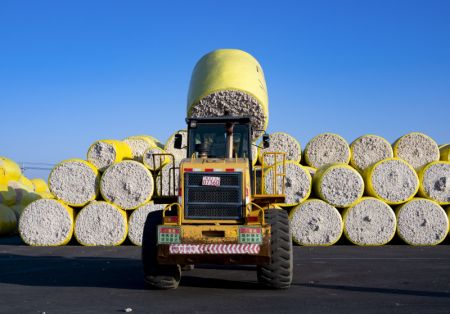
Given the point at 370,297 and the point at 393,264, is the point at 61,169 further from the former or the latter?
the point at 370,297

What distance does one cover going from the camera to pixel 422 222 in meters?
14.2

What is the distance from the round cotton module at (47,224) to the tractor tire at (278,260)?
7780 millimetres

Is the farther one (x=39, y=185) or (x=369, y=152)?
(x=39, y=185)

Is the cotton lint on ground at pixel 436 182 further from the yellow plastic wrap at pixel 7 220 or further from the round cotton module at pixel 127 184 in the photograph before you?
the yellow plastic wrap at pixel 7 220

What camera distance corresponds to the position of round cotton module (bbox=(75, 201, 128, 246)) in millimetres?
14180

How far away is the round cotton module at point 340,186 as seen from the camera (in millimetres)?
14047

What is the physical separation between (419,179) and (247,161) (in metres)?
7.91

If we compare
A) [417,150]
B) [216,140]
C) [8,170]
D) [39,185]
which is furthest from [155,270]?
[39,185]

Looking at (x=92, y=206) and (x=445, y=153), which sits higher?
(x=445, y=153)

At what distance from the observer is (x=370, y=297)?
723 cm

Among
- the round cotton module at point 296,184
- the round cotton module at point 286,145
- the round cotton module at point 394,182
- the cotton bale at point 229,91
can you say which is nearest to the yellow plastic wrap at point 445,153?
the round cotton module at point 394,182

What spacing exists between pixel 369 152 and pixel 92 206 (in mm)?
7198

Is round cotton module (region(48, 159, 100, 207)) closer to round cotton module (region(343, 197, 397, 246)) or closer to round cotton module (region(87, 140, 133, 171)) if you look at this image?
round cotton module (region(87, 140, 133, 171))

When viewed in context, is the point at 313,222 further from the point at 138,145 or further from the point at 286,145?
the point at 138,145
